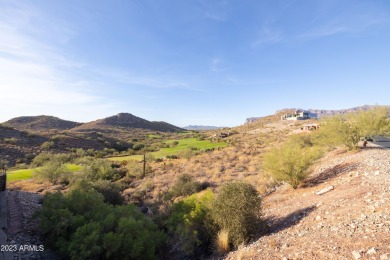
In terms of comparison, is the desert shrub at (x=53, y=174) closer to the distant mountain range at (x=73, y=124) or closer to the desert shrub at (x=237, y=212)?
the desert shrub at (x=237, y=212)

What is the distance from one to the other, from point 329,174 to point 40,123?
10039cm

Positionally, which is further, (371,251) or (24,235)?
(24,235)

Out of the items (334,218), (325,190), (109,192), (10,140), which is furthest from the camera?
(10,140)

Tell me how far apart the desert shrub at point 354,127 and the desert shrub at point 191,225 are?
12069 millimetres

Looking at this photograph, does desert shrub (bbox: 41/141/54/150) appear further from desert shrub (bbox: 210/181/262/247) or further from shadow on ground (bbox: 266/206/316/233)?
shadow on ground (bbox: 266/206/316/233)

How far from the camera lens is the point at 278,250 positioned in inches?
271

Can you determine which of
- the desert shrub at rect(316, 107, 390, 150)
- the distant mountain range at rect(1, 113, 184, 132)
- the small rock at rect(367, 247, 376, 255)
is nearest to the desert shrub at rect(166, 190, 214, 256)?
the small rock at rect(367, 247, 376, 255)

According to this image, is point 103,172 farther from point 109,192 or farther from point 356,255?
point 356,255

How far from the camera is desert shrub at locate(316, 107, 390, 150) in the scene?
17.5 m

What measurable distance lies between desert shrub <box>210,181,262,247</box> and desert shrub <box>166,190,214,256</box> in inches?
27.7

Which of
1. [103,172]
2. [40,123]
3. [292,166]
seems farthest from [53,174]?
Result: [40,123]

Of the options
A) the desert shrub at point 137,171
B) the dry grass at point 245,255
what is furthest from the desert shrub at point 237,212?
the desert shrub at point 137,171

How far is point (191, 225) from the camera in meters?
10.3

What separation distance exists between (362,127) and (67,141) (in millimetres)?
52427
